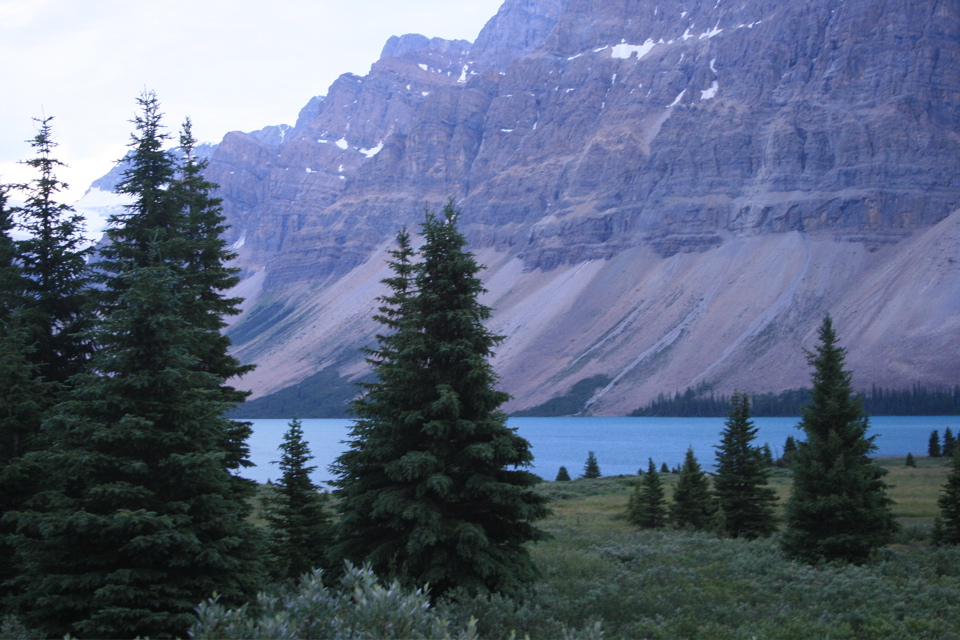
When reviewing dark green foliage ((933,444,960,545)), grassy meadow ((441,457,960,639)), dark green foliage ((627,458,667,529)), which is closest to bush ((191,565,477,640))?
grassy meadow ((441,457,960,639))

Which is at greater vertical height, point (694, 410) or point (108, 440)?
point (108, 440)

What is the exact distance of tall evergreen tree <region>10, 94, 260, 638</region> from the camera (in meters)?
10.5

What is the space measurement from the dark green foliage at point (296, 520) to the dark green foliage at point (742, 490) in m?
18.6

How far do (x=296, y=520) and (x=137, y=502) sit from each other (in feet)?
40.7

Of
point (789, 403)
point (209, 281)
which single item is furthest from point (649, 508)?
point (789, 403)

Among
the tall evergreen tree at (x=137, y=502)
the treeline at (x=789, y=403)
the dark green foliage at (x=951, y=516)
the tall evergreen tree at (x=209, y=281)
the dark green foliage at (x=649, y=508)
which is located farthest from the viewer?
the treeline at (x=789, y=403)

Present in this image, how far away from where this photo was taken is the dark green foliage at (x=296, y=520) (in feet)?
72.2

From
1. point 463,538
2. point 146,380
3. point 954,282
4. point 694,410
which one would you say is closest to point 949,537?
point 463,538

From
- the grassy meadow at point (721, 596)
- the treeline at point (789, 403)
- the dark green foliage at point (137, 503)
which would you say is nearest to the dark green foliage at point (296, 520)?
the grassy meadow at point (721, 596)

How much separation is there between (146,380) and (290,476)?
1328cm

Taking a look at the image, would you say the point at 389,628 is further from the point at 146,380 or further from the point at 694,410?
the point at 694,410

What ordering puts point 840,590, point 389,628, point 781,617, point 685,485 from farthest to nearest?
1. point 685,485
2. point 840,590
3. point 781,617
4. point 389,628

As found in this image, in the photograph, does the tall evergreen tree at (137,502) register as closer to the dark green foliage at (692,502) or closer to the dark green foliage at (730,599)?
the dark green foliage at (730,599)

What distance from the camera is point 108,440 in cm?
1098
